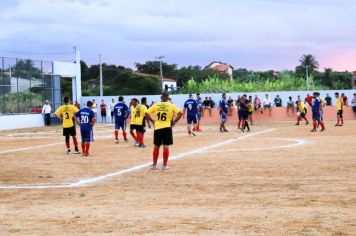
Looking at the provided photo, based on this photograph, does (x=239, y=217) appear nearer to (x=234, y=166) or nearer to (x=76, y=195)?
(x=76, y=195)

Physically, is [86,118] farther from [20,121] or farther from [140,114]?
[20,121]

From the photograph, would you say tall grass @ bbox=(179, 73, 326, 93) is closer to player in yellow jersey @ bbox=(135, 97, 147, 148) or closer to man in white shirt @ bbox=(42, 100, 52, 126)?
man in white shirt @ bbox=(42, 100, 52, 126)

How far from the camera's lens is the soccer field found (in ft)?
28.3

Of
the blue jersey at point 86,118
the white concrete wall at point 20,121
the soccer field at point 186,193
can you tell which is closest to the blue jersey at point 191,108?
the soccer field at point 186,193

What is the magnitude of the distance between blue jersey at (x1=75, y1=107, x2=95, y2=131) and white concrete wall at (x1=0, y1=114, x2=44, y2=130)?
952 inches

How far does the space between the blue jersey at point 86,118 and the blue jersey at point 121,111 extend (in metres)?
4.37

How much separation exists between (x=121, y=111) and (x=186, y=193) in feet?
43.3

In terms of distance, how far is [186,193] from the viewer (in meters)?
11.6

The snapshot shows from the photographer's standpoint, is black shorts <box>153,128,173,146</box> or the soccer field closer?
the soccer field

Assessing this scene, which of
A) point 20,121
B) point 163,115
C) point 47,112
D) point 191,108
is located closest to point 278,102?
point 47,112

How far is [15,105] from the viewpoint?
146 ft

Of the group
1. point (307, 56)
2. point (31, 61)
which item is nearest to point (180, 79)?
point (307, 56)

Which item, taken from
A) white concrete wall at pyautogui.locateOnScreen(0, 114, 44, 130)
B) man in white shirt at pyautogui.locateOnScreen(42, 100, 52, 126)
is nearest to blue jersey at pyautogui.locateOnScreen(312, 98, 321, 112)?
white concrete wall at pyautogui.locateOnScreen(0, 114, 44, 130)

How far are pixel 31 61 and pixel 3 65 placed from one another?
12.4 ft
